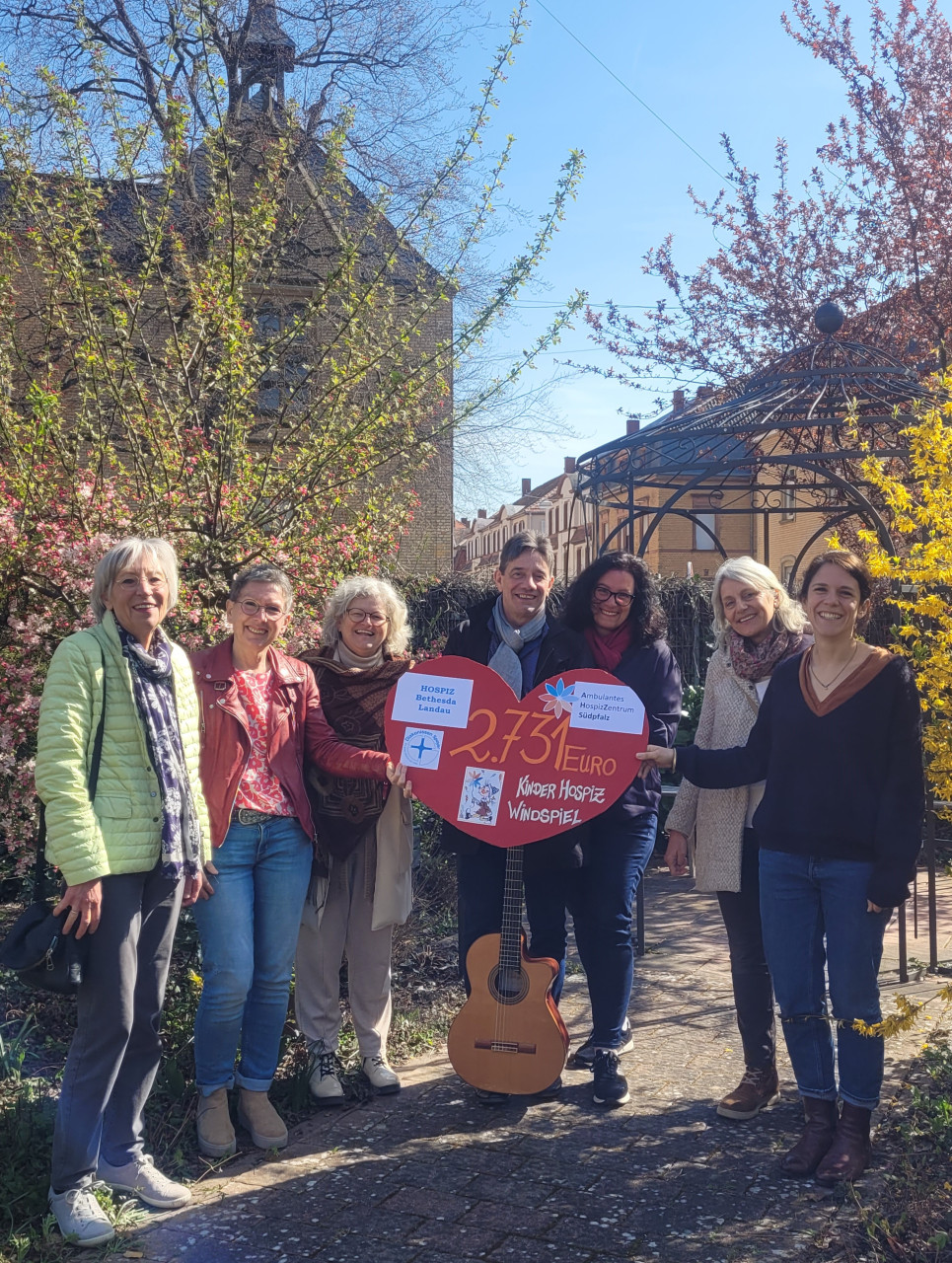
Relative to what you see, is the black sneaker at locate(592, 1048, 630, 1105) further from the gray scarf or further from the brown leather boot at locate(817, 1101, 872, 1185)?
the gray scarf

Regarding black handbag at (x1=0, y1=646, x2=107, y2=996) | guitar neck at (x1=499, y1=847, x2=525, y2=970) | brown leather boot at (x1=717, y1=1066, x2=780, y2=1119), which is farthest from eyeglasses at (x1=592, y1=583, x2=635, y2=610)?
black handbag at (x1=0, y1=646, x2=107, y2=996)

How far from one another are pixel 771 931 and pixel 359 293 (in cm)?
346

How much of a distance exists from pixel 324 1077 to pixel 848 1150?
1.80 m

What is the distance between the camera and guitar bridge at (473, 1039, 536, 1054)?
3.84 m

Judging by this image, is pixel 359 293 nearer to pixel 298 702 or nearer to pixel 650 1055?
pixel 298 702

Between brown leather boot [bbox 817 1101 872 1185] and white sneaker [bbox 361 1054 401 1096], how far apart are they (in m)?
1.53

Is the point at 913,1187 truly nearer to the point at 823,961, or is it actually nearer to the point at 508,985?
the point at 823,961

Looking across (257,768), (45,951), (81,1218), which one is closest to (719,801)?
(257,768)

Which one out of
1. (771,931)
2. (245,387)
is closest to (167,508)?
(245,387)

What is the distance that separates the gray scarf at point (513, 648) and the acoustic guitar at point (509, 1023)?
2.71ft

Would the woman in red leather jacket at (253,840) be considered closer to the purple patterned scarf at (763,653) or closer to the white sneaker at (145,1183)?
the white sneaker at (145,1183)

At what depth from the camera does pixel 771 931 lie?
3.54m

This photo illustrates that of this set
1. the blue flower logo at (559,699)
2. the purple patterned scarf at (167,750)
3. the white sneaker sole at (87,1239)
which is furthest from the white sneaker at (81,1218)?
the blue flower logo at (559,699)

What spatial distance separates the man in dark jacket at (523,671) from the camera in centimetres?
401
